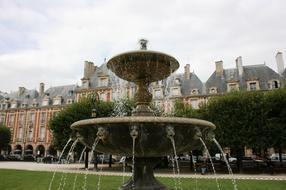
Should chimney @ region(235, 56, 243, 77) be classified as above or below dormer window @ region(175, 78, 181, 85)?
above

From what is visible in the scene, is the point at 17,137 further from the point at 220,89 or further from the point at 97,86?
Result: the point at 220,89

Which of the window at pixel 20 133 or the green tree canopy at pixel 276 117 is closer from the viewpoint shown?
the green tree canopy at pixel 276 117

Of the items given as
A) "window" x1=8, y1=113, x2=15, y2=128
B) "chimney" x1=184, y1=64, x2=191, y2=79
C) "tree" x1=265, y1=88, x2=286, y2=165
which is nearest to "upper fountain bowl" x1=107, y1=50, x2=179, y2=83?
"tree" x1=265, y1=88, x2=286, y2=165

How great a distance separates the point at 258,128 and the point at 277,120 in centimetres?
181

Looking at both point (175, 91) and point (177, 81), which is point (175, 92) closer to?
point (175, 91)

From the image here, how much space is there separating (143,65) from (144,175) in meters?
2.94

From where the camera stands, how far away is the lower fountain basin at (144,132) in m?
5.73

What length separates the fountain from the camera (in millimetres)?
5754

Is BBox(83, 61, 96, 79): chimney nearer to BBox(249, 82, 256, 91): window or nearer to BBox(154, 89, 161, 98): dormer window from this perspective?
BBox(154, 89, 161, 98): dormer window

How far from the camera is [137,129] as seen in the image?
5.73 meters

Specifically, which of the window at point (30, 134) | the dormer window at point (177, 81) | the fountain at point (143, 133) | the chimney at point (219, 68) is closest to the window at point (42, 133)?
→ the window at point (30, 134)

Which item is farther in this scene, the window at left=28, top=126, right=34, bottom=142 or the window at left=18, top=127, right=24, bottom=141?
the window at left=18, top=127, right=24, bottom=141

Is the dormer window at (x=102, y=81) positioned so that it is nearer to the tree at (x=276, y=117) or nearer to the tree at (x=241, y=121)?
the tree at (x=241, y=121)

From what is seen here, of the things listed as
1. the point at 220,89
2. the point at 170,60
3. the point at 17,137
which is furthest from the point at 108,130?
the point at 17,137
